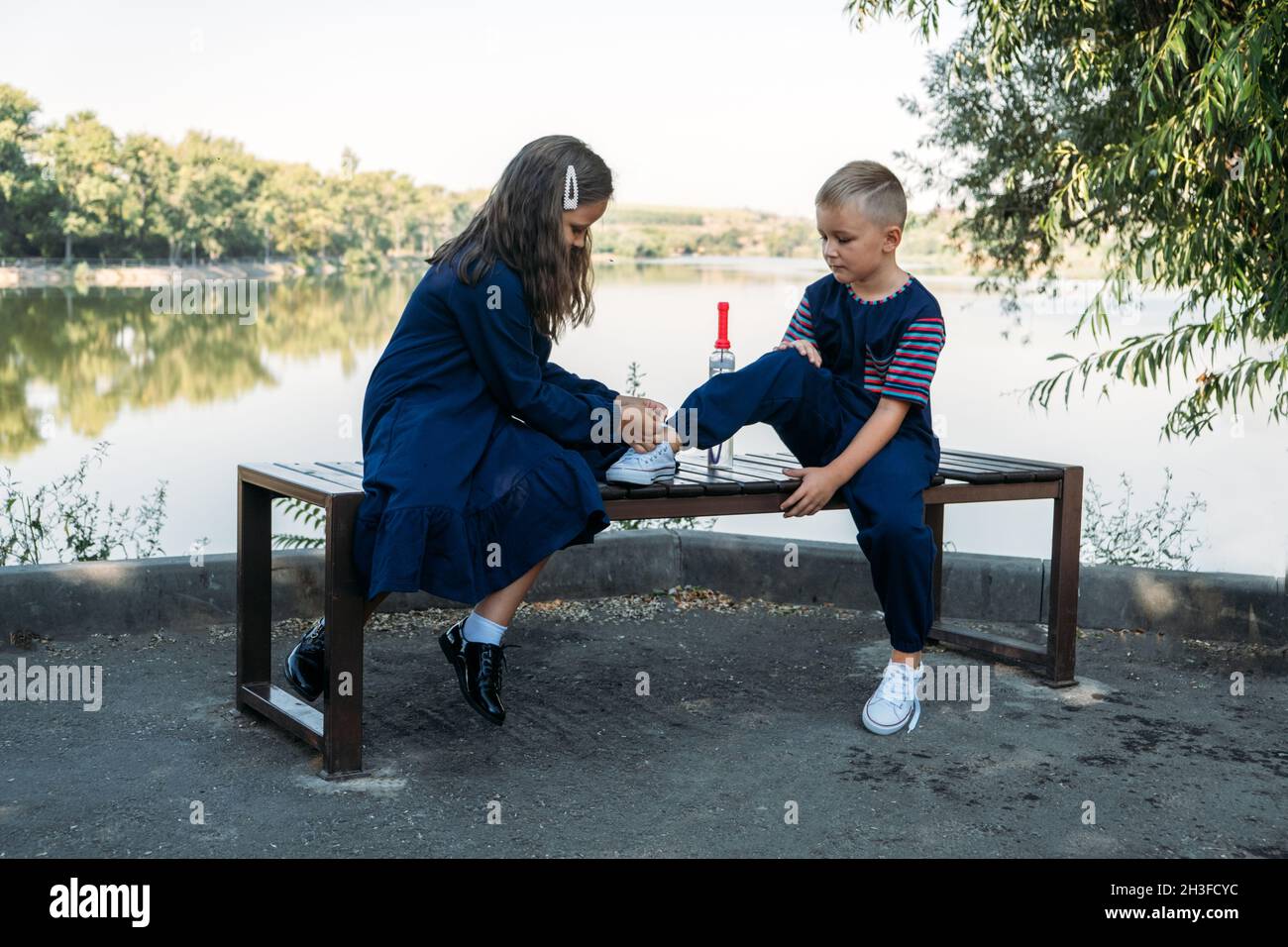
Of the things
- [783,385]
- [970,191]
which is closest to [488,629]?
[783,385]

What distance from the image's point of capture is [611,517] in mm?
3123

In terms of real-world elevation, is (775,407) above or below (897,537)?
above

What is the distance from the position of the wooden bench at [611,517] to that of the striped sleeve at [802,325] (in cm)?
38

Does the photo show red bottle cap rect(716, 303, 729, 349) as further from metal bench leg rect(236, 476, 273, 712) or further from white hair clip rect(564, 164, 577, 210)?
metal bench leg rect(236, 476, 273, 712)

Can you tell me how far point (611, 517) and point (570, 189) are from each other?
0.77m

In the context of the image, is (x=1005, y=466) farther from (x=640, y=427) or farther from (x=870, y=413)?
(x=640, y=427)

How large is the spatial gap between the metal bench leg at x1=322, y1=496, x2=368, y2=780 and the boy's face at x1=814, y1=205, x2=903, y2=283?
1.39m

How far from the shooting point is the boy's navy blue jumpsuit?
3.35m

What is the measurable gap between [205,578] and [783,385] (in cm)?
200

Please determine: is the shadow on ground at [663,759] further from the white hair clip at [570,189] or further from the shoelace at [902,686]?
the white hair clip at [570,189]

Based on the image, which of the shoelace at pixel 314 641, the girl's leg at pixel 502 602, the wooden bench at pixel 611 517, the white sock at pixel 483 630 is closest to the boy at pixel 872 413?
the wooden bench at pixel 611 517

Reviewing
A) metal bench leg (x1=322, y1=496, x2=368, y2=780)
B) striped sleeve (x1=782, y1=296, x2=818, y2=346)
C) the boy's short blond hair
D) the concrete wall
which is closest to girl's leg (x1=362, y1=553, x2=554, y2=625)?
metal bench leg (x1=322, y1=496, x2=368, y2=780)

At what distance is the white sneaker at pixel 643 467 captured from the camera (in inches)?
127

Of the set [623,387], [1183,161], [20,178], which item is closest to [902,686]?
[623,387]
